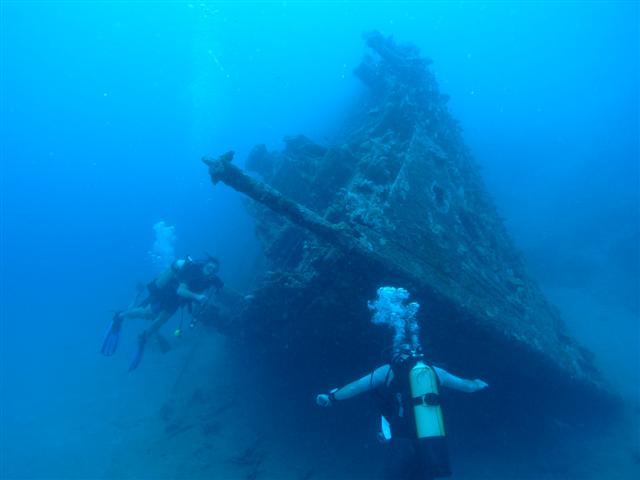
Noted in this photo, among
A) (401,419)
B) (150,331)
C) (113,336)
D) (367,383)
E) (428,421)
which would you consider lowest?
(428,421)

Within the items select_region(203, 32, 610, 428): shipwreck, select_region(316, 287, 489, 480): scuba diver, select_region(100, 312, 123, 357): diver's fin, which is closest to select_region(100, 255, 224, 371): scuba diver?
select_region(100, 312, 123, 357): diver's fin

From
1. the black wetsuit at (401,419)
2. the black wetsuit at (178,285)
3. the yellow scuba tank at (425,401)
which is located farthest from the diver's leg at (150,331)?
the yellow scuba tank at (425,401)

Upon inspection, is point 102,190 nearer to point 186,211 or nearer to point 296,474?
point 186,211

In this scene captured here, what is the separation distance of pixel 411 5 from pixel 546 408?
12446 cm

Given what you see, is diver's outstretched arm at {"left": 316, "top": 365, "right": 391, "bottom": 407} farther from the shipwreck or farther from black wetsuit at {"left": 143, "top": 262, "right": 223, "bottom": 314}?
black wetsuit at {"left": 143, "top": 262, "right": 223, "bottom": 314}

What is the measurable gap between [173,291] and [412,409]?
635 cm

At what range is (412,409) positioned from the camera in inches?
154

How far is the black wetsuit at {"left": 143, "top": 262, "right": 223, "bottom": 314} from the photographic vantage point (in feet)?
26.9

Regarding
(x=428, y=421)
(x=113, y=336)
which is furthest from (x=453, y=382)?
(x=113, y=336)

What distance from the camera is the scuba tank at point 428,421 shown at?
3547 millimetres

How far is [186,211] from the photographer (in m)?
35.4

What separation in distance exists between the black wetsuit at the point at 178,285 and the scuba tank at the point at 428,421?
5102mm

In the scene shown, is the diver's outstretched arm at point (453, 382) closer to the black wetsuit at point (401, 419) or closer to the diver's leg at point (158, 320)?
the black wetsuit at point (401, 419)

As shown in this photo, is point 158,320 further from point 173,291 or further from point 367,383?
point 367,383
